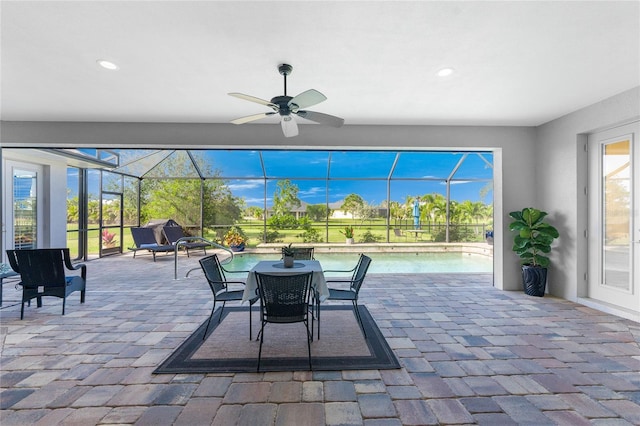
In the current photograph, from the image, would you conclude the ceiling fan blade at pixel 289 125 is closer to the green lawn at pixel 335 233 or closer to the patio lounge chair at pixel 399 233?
the green lawn at pixel 335 233

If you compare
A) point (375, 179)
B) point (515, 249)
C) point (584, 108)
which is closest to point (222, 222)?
point (375, 179)

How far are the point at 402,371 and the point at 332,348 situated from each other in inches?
27.8

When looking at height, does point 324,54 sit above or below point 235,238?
above

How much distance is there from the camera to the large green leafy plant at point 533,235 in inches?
185

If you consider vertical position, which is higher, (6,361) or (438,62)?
(438,62)

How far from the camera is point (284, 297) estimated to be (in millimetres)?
2766

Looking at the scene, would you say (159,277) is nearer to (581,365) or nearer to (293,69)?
(293,69)

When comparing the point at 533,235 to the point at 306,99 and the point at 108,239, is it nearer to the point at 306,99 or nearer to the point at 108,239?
the point at 306,99

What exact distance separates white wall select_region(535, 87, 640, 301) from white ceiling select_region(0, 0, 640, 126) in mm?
386

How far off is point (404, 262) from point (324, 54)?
6.70 m

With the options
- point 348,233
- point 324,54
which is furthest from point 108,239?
point 324,54

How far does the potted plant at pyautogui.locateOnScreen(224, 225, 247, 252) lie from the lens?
9.95 meters

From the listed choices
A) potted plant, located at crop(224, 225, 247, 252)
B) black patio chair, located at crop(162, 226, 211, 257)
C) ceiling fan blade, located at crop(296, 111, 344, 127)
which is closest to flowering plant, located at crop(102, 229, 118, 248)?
black patio chair, located at crop(162, 226, 211, 257)

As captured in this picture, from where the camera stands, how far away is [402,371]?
2.58 m
